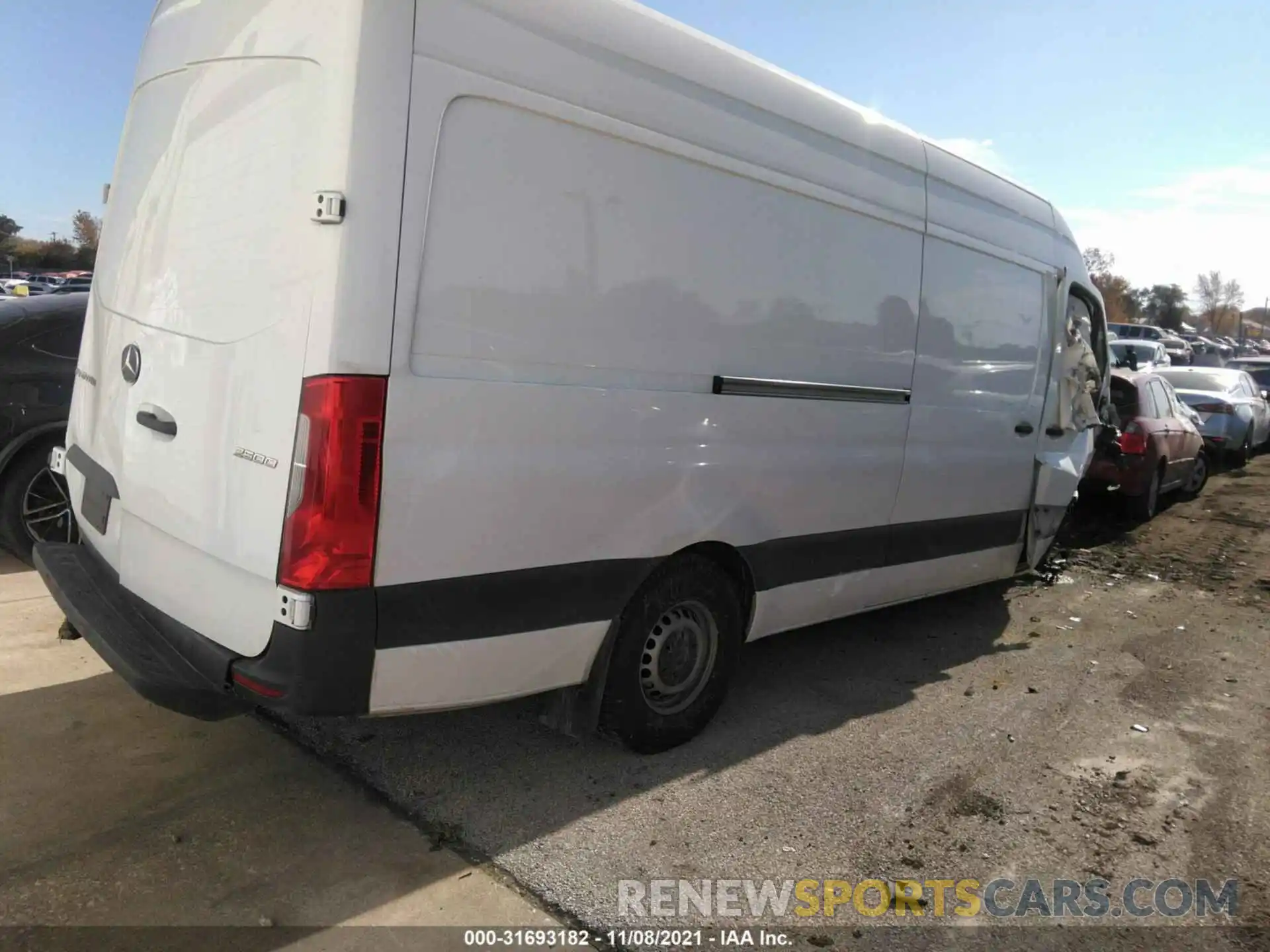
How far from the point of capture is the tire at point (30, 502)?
5.67 metres

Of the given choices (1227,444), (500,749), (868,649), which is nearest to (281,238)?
(500,749)

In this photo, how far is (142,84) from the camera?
3.76 metres

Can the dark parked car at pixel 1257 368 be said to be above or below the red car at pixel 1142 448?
above

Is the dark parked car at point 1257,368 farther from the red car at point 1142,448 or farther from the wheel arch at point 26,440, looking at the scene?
the wheel arch at point 26,440

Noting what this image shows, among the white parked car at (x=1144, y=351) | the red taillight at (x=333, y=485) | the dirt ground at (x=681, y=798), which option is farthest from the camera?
the white parked car at (x=1144, y=351)

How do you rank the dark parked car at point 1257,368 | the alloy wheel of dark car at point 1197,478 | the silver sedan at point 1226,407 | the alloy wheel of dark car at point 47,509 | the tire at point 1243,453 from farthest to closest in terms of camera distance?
the dark parked car at point 1257,368 < the tire at point 1243,453 < the silver sedan at point 1226,407 < the alloy wheel of dark car at point 1197,478 < the alloy wheel of dark car at point 47,509

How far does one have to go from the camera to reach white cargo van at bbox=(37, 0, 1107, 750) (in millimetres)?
2795

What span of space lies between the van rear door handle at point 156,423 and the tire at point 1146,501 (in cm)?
923

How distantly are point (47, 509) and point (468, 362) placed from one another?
427 centimetres

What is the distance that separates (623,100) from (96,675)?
11.4 ft

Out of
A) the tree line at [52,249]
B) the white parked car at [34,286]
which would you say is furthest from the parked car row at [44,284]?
the tree line at [52,249]

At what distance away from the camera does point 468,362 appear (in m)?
2.97

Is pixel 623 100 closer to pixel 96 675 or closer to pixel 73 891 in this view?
pixel 73 891

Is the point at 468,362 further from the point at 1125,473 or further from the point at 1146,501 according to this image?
the point at 1146,501
